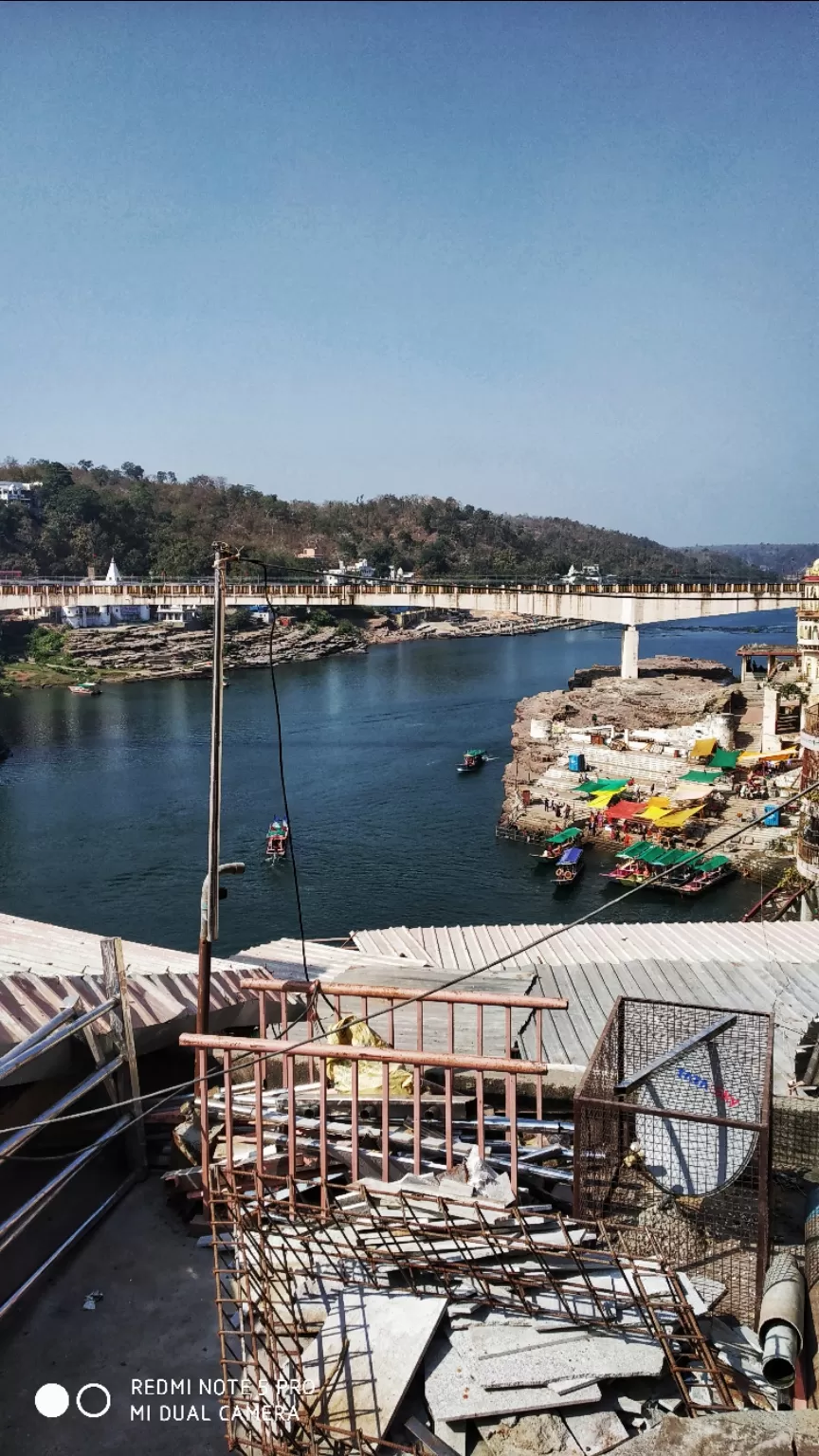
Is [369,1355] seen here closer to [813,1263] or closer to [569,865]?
[813,1263]

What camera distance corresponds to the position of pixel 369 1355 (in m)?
1.99

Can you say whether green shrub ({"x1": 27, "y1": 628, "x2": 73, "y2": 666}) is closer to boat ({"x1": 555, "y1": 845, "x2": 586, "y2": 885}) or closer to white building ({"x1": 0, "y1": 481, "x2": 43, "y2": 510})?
white building ({"x1": 0, "y1": 481, "x2": 43, "y2": 510})

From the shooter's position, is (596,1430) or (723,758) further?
(723,758)

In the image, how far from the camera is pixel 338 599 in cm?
2662

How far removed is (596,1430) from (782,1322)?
0.48m

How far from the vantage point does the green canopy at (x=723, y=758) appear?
51.8 ft

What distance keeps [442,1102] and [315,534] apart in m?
58.9

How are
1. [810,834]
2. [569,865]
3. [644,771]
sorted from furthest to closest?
[644,771], [569,865], [810,834]

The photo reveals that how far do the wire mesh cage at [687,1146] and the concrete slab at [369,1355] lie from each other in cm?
50

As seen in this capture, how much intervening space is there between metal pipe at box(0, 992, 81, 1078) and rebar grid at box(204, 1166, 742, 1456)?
0.63 m

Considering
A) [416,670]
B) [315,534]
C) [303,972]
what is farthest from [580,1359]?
[315,534]

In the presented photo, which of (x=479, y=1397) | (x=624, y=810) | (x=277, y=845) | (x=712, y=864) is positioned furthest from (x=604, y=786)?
(x=479, y=1397)

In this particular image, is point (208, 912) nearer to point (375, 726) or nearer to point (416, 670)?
point (375, 726)

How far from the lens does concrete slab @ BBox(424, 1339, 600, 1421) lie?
1.87m
